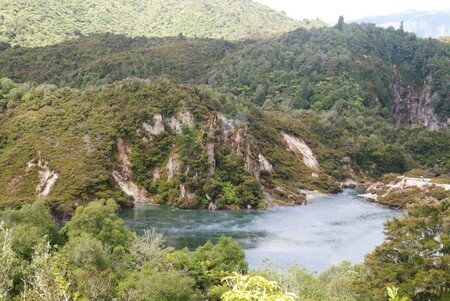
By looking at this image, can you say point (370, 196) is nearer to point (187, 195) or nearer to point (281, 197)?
point (281, 197)

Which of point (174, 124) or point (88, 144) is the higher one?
point (174, 124)

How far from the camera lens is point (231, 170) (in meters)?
117

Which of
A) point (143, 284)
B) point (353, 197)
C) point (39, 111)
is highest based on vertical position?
point (39, 111)

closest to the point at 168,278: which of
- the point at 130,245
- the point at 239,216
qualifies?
the point at 130,245

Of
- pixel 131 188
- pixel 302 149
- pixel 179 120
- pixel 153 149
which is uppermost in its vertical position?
pixel 179 120

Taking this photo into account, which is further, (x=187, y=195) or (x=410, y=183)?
(x=410, y=183)

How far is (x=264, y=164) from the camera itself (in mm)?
130000

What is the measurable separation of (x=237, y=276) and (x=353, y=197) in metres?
119

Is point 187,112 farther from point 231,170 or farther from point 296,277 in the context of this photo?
point 296,277

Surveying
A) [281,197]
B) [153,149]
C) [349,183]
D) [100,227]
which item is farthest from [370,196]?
[100,227]

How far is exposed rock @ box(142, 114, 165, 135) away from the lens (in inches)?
4931

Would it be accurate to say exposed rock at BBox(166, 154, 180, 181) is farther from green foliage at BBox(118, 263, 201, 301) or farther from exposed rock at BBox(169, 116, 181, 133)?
green foliage at BBox(118, 263, 201, 301)

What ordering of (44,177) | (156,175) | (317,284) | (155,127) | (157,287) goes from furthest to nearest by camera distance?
(155,127) → (156,175) → (44,177) → (317,284) → (157,287)

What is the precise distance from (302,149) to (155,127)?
4355 cm
